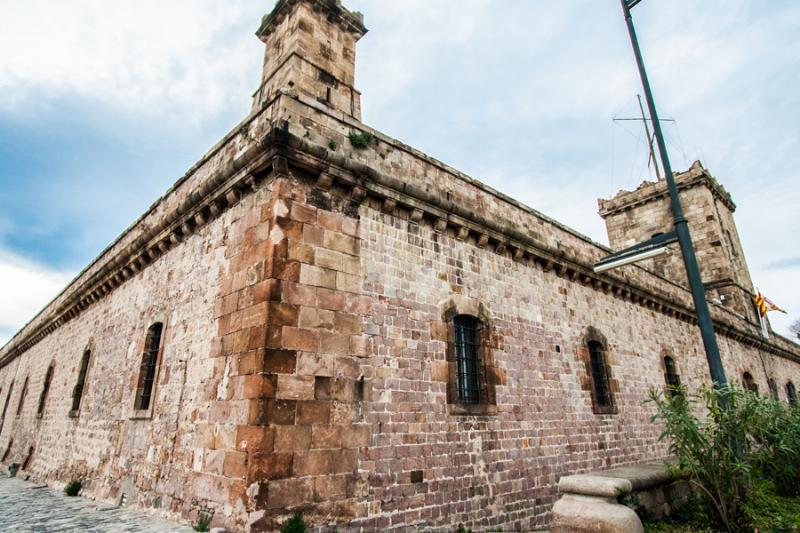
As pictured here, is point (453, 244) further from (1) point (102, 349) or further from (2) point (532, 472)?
(1) point (102, 349)

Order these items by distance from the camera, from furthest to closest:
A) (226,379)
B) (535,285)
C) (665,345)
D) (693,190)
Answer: (693,190) < (665,345) < (535,285) < (226,379)

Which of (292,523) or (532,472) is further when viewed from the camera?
(532,472)

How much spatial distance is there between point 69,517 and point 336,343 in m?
4.39

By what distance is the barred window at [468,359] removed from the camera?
6.98m

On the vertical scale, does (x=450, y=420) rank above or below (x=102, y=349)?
below

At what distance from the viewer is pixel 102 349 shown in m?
9.91

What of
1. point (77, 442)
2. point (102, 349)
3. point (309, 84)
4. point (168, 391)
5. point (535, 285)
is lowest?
point (77, 442)

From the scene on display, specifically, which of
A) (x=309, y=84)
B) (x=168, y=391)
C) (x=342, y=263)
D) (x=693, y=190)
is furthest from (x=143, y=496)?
(x=693, y=190)

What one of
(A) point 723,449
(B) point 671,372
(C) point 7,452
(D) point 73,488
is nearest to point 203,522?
(D) point 73,488

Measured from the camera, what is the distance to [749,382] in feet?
56.4

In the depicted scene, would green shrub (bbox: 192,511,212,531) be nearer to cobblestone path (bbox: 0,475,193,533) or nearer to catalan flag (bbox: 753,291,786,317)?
cobblestone path (bbox: 0,475,193,533)

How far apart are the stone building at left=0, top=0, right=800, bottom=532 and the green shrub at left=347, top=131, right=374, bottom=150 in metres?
0.03

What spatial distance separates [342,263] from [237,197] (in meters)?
1.91

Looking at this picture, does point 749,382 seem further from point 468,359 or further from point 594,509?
point 594,509
